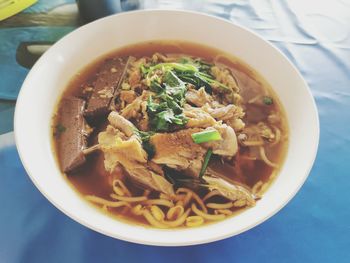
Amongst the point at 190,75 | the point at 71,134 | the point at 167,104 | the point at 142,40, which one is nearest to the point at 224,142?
the point at 167,104

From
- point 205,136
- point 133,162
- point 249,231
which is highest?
point 205,136


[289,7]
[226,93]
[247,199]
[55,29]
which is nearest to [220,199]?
[247,199]

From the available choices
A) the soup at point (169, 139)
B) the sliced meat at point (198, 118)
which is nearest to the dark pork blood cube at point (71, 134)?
the soup at point (169, 139)

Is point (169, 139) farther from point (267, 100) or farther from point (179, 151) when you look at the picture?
point (267, 100)

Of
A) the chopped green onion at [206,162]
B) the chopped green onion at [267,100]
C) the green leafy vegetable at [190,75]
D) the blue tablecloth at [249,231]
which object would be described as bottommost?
the blue tablecloth at [249,231]

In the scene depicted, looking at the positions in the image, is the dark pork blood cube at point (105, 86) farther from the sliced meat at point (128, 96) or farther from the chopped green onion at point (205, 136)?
the chopped green onion at point (205, 136)

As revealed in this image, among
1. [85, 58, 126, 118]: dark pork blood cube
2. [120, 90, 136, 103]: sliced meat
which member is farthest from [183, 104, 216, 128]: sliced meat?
[85, 58, 126, 118]: dark pork blood cube

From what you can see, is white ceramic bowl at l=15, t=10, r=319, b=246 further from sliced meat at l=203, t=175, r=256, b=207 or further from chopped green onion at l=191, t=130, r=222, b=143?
chopped green onion at l=191, t=130, r=222, b=143
